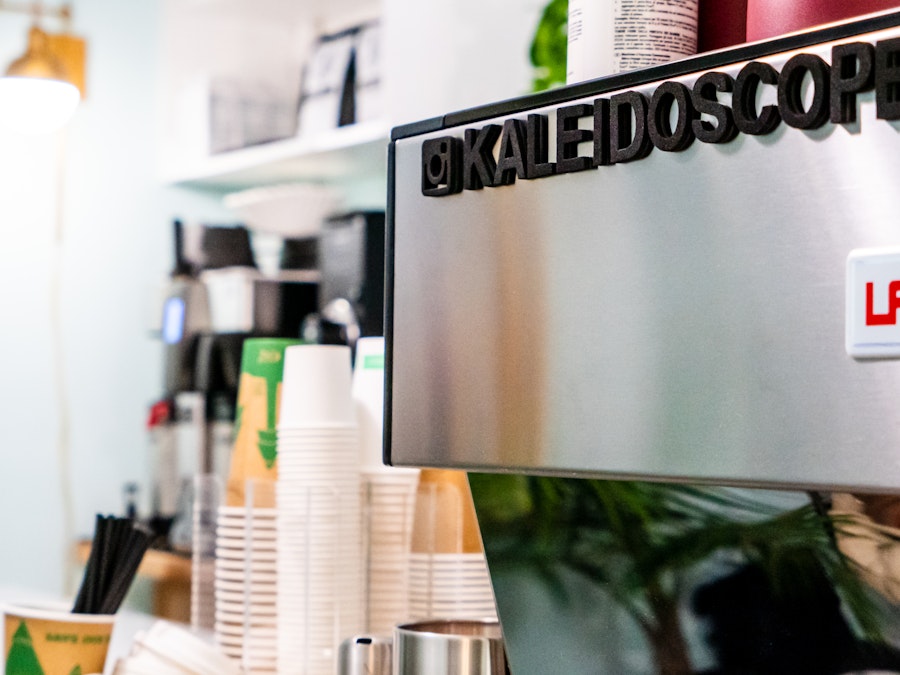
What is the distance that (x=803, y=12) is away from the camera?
1.95ft

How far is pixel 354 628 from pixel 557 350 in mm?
465

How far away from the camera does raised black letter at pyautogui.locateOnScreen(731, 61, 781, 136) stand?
532 millimetres

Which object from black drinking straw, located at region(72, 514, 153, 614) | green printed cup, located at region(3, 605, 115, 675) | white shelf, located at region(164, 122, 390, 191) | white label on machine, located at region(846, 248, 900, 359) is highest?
white shelf, located at region(164, 122, 390, 191)

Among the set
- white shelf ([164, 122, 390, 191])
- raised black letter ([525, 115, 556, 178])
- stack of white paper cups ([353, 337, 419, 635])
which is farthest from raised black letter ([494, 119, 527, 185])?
white shelf ([164, 122, 390, 191])

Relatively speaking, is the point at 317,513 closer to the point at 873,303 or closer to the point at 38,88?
the point at 873,303

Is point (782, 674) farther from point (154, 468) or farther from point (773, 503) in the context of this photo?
point (154, 468)

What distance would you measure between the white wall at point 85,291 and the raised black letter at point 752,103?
2733 mm

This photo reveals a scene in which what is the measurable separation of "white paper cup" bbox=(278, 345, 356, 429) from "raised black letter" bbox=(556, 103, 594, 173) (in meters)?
0.42

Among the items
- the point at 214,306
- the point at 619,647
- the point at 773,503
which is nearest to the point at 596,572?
the point at 619,647

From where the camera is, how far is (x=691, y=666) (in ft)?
2.21

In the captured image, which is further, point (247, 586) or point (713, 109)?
point (247, 586)

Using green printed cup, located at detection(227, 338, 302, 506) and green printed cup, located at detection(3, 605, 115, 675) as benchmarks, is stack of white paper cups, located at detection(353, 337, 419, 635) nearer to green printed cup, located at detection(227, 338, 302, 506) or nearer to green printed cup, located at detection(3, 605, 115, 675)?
green printed cup, located at detection(227, 338, 302, 506)

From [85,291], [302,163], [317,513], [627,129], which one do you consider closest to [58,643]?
[317,513]

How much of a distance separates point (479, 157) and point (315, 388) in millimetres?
397
